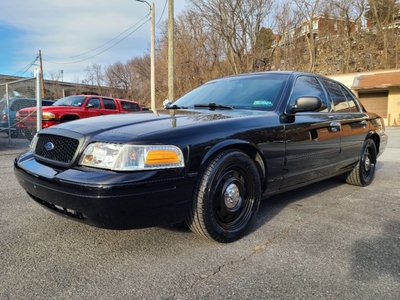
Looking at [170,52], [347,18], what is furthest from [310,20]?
[170,52]

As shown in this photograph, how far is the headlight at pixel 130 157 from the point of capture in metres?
2.20

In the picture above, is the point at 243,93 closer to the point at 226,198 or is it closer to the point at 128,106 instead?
the point at 226,198

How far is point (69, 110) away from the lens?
33.1 feet

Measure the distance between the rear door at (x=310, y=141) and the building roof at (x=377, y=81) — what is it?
17966mm

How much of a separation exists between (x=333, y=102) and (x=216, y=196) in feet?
8.02

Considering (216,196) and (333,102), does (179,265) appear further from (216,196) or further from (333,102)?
(333,102)

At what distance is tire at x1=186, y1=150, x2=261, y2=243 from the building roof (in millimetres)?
19619

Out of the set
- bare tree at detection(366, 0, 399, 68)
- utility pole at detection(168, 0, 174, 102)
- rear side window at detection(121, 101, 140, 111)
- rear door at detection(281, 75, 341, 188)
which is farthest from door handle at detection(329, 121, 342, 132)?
bare tree at detection(366, 0, 399, 68)

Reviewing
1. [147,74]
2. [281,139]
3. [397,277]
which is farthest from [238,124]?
[147,74]

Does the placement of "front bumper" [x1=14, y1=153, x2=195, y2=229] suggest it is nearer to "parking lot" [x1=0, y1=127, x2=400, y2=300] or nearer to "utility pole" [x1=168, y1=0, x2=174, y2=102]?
"parking lot" [x1=0, y1=127, x2=400, y2=300]

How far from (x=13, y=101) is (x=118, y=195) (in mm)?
8470

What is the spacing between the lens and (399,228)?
3.09 m

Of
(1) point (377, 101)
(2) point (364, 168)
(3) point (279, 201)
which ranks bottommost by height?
(3) point (279, 201)

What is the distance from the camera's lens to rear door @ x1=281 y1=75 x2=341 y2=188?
3248 millimetres
